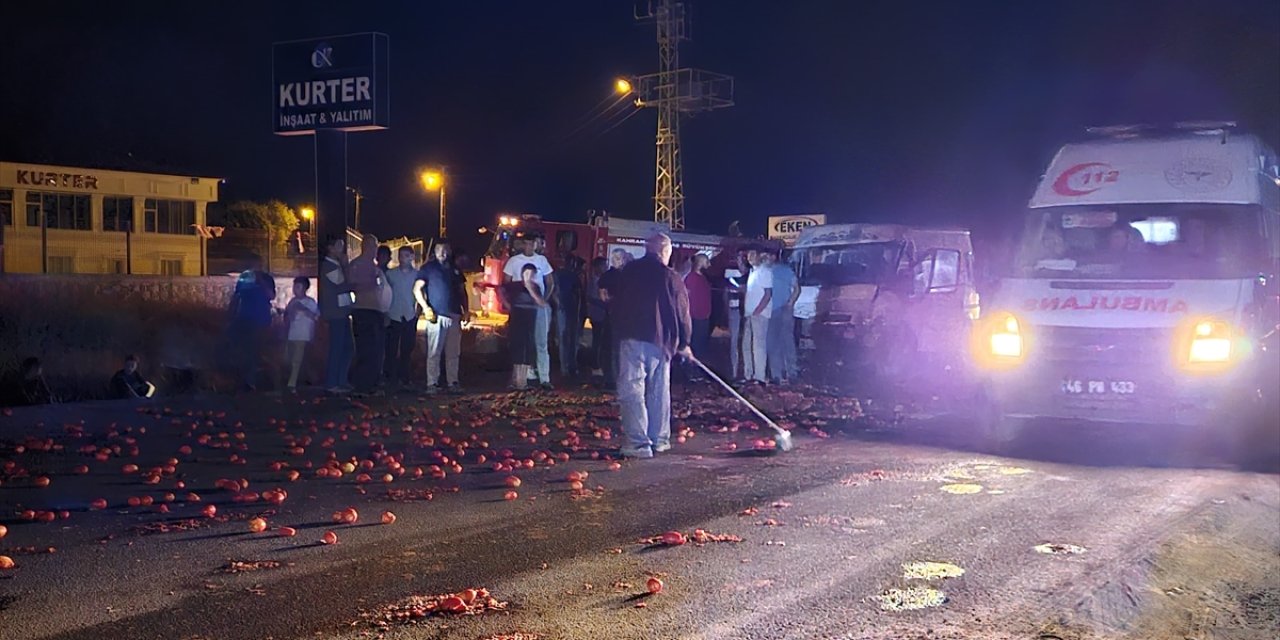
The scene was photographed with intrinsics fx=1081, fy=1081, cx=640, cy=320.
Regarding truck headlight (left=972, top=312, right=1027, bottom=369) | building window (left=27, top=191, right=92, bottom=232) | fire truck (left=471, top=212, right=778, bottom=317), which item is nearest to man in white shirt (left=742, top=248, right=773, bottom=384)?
truck headlight (left=972, top=312, right=1027, bottom=369)

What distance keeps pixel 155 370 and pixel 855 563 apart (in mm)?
14986

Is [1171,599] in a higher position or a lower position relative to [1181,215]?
lower

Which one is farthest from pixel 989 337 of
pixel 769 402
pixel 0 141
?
pixel 0 141

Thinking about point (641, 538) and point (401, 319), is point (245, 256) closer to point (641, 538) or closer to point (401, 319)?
point (401, 319)

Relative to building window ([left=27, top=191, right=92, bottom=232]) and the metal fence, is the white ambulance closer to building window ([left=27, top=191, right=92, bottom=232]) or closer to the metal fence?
the metal fence

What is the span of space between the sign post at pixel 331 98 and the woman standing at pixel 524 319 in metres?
4.06

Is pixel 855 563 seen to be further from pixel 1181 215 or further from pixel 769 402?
pixel 769 402

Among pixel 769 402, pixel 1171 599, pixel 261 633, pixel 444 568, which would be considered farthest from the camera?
pixel 769 402

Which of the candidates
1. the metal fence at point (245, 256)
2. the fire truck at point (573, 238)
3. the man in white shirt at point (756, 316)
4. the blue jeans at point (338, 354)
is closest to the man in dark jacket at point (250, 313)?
the blue jeans at point (338, 354)

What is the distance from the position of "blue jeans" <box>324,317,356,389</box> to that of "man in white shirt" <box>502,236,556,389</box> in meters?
2.13

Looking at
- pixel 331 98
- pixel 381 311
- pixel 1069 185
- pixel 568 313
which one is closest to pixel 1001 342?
pixel 1069 185

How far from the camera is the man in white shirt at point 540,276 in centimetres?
1351

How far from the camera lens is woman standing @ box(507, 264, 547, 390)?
1346 cm

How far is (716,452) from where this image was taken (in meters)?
10.2
